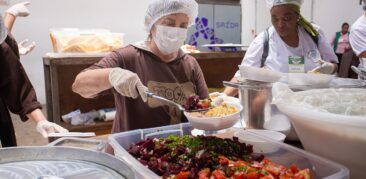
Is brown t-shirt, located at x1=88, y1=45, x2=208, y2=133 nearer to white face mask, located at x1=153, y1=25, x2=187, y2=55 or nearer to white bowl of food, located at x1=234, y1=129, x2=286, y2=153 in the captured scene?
white face mask, located at x1=153, y1=25, x2=187, y2=55

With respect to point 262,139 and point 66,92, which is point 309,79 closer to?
point 262,139

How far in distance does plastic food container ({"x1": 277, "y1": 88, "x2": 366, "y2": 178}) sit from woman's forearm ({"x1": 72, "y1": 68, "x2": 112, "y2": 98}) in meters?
0.91

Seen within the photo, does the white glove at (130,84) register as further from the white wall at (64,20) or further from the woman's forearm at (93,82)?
the white wall at (64,20)

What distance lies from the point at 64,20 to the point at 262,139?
4446 millimetres

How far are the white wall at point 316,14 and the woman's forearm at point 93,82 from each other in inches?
224

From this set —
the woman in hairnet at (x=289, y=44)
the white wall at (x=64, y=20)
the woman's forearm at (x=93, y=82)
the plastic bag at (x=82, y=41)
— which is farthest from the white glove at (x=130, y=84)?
the white wall at (x=64, y=20)

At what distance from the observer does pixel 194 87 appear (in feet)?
6.18

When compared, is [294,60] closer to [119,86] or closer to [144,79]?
[144,79]

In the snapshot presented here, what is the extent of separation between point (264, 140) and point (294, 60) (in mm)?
1429

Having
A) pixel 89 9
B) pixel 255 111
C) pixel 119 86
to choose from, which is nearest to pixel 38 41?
pixel 89 9

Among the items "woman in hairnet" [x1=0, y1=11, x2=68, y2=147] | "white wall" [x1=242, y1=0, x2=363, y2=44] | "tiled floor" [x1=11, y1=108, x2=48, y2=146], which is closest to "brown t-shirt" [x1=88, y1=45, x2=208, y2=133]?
"woman in hairnet" [x1=0, y1=11, x2=68, y2=147]

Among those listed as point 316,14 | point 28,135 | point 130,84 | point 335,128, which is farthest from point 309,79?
point 316,14

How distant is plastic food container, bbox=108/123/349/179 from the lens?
77cm

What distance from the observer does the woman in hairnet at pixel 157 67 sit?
5.57ft
